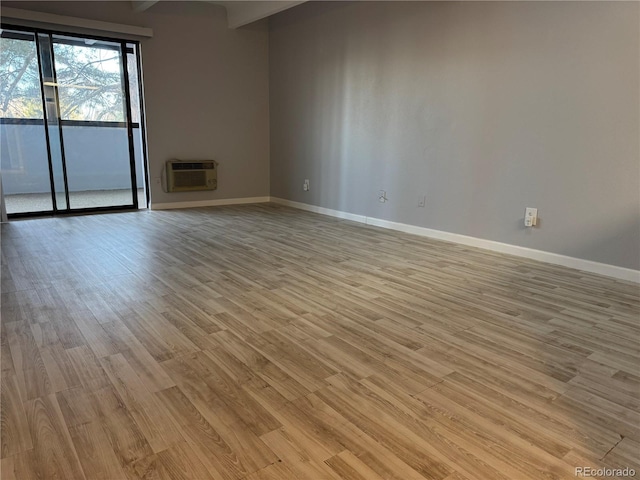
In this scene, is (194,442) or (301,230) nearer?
(194,442)

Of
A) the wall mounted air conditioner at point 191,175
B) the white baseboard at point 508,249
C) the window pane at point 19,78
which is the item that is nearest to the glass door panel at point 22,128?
the window pane at point 19,78

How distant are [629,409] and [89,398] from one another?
205cm

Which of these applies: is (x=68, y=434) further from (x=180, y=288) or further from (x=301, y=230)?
(x=301, y=230)

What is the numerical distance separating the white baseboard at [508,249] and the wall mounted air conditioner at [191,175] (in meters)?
1.91

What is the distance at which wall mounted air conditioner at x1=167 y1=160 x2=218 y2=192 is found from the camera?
19.8ft

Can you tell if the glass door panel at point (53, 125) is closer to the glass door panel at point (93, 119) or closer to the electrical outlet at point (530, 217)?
the glass door panel at point (93, 119)

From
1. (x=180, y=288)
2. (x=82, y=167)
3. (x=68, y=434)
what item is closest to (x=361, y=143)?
(x=180, y=288)

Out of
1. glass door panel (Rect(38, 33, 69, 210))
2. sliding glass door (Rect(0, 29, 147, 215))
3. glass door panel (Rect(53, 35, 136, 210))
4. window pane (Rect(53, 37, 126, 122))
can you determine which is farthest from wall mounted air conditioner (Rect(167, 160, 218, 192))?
glass door panel (Rect(38, 33, 69, 210))

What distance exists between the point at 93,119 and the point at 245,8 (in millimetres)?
2472

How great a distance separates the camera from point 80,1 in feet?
16.7

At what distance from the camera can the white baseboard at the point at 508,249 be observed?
3230 mm

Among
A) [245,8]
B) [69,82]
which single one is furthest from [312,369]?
[245,8]

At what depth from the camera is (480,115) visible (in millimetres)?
3980

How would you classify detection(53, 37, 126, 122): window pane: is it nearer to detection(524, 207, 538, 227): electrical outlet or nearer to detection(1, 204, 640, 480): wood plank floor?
detection(1, 204, 640, 480): wood plank floor
